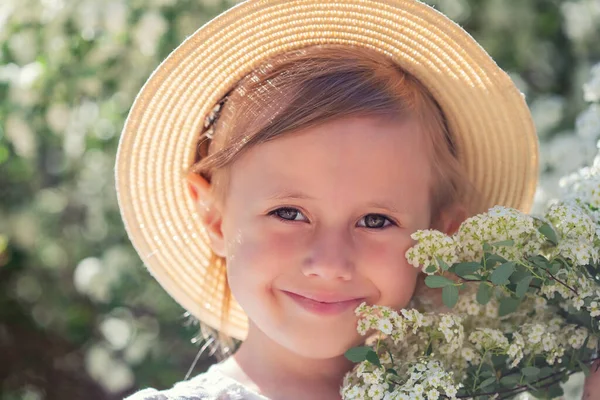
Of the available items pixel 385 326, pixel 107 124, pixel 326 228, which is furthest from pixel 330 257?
pixel 107 124

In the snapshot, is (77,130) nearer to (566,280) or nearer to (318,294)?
(318,294)

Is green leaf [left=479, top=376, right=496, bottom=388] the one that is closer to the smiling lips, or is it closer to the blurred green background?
the smiling lips

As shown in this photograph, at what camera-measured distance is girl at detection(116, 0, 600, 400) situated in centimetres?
181

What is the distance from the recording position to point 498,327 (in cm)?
188

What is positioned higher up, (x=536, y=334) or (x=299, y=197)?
(x=299, y=197)

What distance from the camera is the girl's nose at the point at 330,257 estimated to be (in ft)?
5.80

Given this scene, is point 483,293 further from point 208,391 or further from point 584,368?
point 208,391

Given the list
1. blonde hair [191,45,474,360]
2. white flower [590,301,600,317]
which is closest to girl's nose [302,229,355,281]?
blonde hair [191,45,474,360]

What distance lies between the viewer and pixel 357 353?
1696 mm

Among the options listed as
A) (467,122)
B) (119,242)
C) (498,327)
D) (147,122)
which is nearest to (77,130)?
(119,242)

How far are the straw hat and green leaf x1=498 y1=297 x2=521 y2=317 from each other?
1.41 ft

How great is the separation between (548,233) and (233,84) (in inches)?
28.2

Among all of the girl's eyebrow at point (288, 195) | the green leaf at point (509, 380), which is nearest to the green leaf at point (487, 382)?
the green leaf at point (509, 380)

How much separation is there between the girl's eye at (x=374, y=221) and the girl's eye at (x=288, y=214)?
0.12 m
